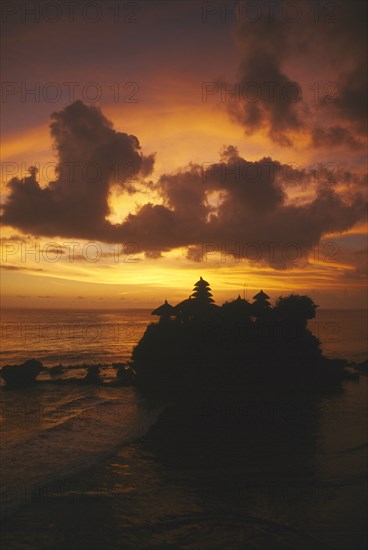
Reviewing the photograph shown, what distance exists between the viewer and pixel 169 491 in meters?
16.4

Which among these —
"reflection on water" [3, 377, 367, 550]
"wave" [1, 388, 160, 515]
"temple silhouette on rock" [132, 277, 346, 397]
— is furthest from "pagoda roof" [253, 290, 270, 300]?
"reflection on water" [3, 377, 367, 550]

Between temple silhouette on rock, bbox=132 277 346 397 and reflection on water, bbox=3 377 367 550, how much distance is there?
54.2 feet

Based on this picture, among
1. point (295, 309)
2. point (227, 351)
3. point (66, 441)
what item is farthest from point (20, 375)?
point (295, 309)

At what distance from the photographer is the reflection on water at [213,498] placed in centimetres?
1318

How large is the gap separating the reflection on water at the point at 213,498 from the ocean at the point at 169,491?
0.04 meters

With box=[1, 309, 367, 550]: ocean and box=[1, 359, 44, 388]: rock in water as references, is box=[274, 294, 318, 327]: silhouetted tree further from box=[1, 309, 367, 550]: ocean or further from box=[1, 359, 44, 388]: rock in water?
box=[1, 359, 44, 388]: rock in water

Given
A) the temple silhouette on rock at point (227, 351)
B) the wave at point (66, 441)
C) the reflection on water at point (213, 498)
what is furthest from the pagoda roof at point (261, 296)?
the reflection on water at point (213, 498)

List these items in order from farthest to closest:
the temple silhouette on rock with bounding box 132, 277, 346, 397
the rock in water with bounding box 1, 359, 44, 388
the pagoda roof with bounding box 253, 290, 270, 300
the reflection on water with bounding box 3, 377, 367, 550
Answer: the pagoda roof with bounding box 253, 290, 270, 300, the rock in water with bounding box 1, 359, 44, 388, the temple silhouette on rock with bounding box 132, 277, 346, 397, the reflection on water with bounding box 3, 377, 367, 550

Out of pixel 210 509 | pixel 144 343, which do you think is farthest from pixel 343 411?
pixel 144 343

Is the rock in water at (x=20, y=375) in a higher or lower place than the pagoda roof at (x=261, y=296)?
lower

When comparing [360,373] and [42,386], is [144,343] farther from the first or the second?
[360,373]

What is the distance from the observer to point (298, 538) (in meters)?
13.0

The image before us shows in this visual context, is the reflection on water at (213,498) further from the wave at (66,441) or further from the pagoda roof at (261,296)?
the pagoda roof at (261,296)

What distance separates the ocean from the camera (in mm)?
13266
